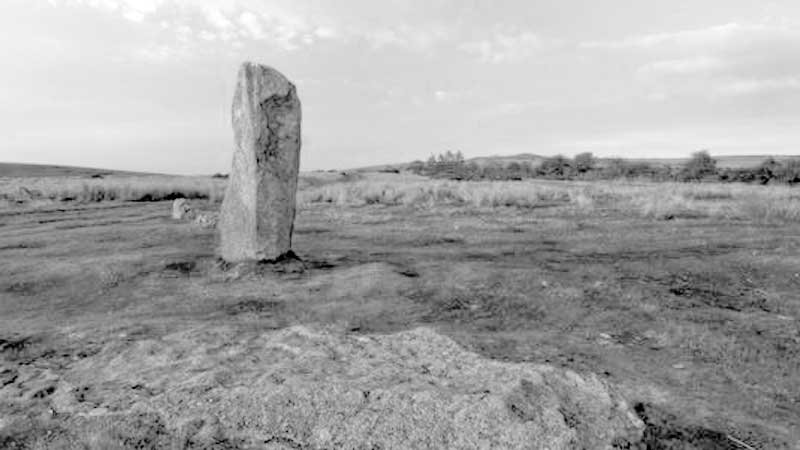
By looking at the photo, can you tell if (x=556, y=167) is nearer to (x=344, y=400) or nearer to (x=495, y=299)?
(x=495, y=299)

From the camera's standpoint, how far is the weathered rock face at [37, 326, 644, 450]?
163 inches

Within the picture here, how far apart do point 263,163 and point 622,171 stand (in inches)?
2065

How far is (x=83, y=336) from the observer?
6625 millimetres

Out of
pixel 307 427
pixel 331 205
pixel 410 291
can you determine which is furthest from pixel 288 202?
pixel 331 205

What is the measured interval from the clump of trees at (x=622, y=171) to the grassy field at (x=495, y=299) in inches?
1327

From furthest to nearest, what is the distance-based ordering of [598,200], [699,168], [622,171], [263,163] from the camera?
[622,171] → [699,168] → [598,200] → [263,163]

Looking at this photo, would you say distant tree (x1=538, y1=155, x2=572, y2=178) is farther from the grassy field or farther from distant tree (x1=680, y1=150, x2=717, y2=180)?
the grassy field

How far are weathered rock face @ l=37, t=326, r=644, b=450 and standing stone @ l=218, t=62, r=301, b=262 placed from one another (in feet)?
15.0

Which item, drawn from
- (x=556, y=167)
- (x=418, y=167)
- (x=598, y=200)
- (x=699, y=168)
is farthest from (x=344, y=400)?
(x=418, y=167)

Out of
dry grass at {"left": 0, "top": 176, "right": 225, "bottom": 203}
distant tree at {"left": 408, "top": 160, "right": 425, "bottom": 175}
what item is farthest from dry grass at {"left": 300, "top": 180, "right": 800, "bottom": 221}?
distant tree at {"left": 408, "top": 160, "right": 425, "bottom": 175}

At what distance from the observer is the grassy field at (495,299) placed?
5250mm

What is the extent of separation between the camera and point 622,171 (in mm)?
57844

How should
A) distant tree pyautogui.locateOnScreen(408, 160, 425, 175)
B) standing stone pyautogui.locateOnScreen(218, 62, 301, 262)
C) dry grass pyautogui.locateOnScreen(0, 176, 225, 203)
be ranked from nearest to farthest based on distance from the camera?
standing stone pyautogui.locateOnScreen(218, 62, 301, 262) < dry grass pyautogui.locateOnScreen(0, 176, 225, 203) < distant tree pyautogui.locateOnScreen(408, 160, 425, 175)

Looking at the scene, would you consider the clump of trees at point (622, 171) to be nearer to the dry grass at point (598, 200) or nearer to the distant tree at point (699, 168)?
the distant tree at point (699, 168)
